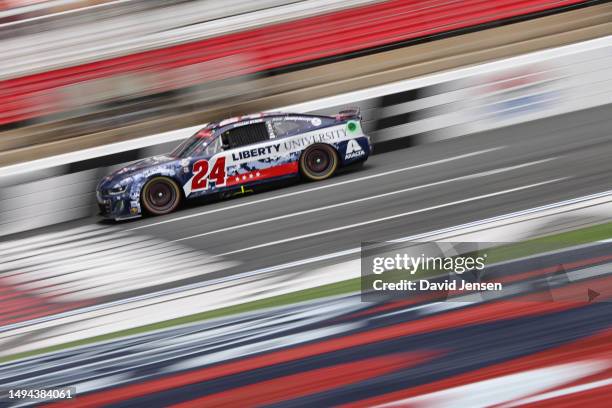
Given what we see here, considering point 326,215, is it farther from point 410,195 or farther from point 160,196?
point 160,196

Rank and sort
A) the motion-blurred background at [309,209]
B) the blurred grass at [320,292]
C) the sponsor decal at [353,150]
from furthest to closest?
the sponsor decal at [353,150] < the blurred grass at [320,292] < the motion-blurred background at [309,209]

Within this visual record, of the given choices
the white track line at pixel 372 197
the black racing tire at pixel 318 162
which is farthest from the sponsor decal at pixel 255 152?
the white track line at pixel 372 197

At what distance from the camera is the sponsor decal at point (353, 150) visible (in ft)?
37.6

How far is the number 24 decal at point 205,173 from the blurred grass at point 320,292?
15.6 feet

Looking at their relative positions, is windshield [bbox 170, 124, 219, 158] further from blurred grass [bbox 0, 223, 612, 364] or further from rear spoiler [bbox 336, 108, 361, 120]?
blurred grass [bbox 0, 223, 612, 364]

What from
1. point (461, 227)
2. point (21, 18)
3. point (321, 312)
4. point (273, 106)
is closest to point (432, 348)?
point (321, 312)

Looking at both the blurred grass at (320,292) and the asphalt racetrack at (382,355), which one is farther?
the blurred grass at (320,292)

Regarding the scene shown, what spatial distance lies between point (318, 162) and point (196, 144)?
162 cm

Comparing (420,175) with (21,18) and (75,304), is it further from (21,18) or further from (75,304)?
(21,18)

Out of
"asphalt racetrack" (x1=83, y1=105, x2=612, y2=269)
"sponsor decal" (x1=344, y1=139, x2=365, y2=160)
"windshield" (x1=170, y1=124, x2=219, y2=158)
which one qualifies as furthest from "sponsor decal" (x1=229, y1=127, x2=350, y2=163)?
"asphalt racetrack" (x1=83, y1=105, x2=612, y2=269)

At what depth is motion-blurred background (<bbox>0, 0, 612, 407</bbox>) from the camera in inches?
197

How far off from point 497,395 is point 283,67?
1158cm

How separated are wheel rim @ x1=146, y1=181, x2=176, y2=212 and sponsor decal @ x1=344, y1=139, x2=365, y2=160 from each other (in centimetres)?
235

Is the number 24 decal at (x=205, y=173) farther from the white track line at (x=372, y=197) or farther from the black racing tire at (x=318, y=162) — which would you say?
the white track line at (x=372, y=197)
